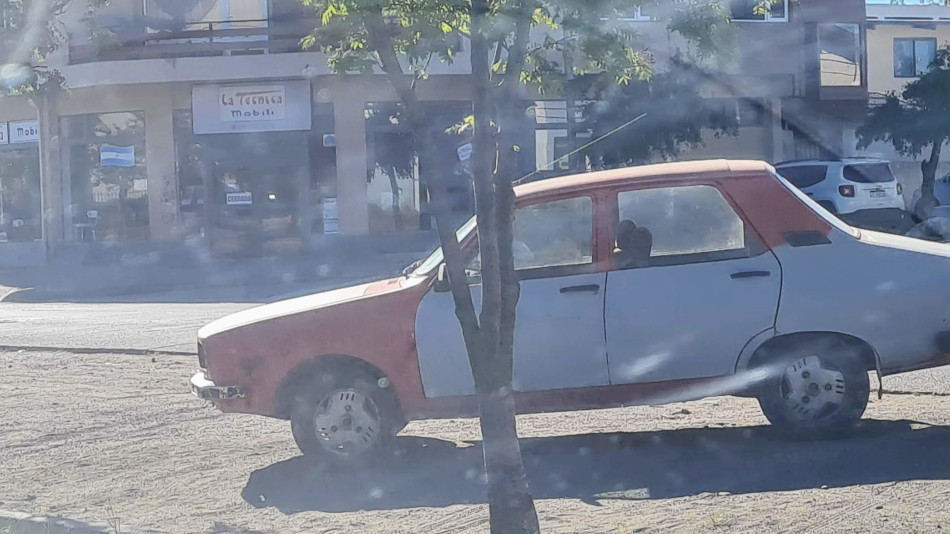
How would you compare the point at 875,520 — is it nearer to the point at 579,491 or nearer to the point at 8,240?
the point at 579,491

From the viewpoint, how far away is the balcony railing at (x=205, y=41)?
26.5 m

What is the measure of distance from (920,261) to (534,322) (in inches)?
90.3

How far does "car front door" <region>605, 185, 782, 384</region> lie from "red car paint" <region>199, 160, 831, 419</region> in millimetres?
100

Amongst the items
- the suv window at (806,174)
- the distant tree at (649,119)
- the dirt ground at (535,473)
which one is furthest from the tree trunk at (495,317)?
the suv window at (806,174)

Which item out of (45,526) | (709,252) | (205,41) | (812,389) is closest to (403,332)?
(709,252)

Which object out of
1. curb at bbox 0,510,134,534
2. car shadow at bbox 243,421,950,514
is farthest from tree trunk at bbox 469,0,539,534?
curb at bbox 0,510,134,534

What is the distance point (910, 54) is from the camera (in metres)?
41.2

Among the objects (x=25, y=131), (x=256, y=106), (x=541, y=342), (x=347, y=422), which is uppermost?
(x=256, y=106)

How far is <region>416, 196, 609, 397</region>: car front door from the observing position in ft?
23.0

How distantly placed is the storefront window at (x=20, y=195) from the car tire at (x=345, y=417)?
24.6m

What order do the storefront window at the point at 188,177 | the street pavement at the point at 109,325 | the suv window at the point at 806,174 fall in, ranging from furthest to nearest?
the storefront window at the point at 188,177
the suv window at the point at 806,174
the street pavement at the point at 109,325

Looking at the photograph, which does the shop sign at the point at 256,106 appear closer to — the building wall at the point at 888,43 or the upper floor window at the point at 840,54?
the upper floor window at the point at 840,54

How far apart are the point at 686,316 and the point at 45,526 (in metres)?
3.63

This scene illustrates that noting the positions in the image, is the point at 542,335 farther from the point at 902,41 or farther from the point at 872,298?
the point at 902,41
